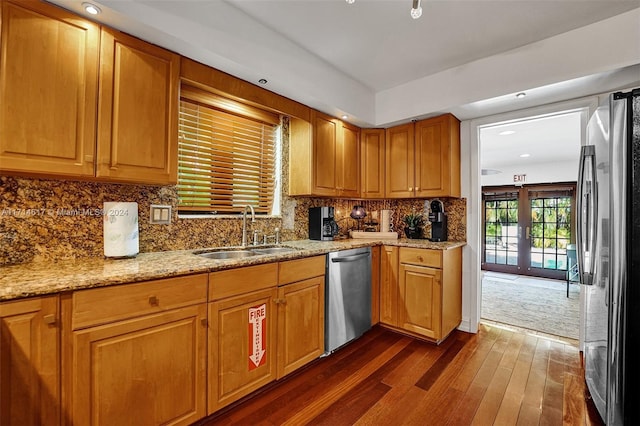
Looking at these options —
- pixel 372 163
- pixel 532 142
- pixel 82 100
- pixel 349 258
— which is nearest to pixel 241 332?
Result: pixel 349 258

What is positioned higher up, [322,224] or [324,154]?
[324,154]

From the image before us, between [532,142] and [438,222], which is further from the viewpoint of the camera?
[532,142]

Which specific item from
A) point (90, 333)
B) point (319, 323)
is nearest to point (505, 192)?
point (319, 323)

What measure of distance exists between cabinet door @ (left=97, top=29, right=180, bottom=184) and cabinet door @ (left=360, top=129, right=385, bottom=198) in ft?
7.07

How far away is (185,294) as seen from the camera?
1490 millimetres

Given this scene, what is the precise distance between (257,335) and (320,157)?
1768 mm

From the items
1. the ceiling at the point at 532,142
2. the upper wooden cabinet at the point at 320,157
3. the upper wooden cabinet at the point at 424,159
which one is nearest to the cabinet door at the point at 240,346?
the upper wooden cabinet at the point at 320,157

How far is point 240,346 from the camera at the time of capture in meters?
1.74

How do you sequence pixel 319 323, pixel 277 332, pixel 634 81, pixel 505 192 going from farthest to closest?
pixel 505 192 < pixel 319 323 < pixel 634 81 < pixel 277 332

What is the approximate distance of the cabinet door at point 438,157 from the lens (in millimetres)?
2949

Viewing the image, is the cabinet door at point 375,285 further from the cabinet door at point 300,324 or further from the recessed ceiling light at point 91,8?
the recessed ceiling light at point 91,8

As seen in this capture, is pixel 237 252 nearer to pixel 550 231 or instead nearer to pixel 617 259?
pixel 617 259

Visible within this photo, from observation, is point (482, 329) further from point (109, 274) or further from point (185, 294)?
point (109, 274)

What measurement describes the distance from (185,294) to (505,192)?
709cm
